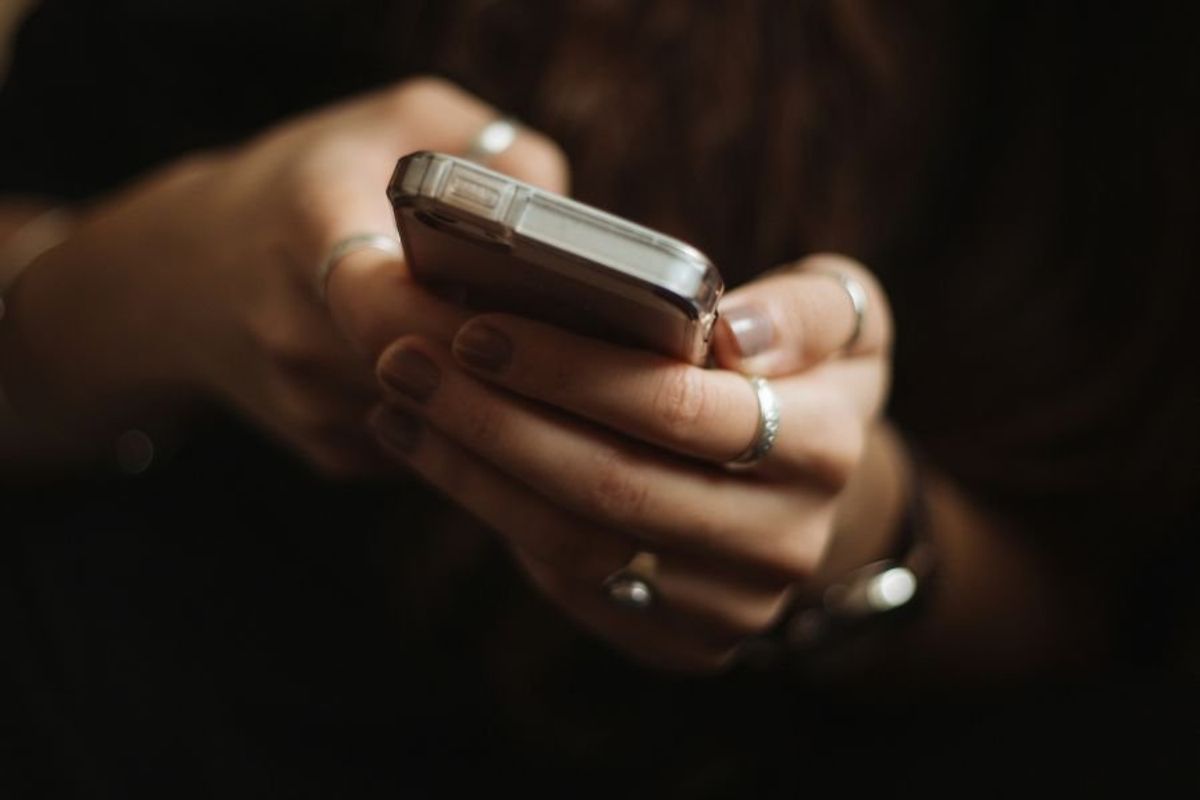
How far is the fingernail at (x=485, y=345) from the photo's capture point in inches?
14.3

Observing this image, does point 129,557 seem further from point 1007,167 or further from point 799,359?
point 1007,167

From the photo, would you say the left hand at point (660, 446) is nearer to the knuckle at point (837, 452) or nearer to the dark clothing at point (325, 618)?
the knuckle at point (837, 452)

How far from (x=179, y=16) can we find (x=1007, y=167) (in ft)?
2.13

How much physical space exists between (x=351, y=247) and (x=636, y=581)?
0.66 feet

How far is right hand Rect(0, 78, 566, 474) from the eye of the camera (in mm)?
465

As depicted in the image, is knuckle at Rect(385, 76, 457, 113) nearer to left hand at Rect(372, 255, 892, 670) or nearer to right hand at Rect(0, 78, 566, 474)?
right hand at Rect(0, 78, 566, 474)

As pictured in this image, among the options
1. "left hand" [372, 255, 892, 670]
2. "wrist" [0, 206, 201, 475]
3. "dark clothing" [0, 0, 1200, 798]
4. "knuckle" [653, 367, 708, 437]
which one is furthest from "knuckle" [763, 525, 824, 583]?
"wrist" [0, 206, 201, 475]

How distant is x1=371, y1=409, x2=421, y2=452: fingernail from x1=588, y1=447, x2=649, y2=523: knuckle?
9cm

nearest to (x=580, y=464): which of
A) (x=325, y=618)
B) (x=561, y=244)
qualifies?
(x=561, y=244)

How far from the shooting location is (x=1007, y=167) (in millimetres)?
758

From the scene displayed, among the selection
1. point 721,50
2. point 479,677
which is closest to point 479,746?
point 479,677

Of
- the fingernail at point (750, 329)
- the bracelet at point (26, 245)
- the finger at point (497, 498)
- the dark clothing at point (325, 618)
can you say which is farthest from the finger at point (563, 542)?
the bracelet at point (26, 245)

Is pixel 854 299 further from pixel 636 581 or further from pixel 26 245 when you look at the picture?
pixel 26 245

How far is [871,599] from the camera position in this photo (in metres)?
0.61
